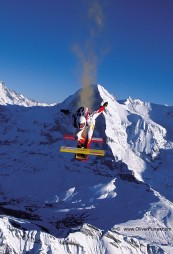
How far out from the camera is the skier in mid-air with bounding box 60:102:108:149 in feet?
275

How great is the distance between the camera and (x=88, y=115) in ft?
280

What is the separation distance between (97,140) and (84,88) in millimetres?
21737

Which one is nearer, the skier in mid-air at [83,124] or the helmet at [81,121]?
the helmet at [81,121]

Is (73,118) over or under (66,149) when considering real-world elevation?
over

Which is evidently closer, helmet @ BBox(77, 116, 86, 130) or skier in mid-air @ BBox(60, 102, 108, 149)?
helmet @ BBox(77, 116, 86, 130)

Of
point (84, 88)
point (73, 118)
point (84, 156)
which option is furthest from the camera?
point (84, 156)

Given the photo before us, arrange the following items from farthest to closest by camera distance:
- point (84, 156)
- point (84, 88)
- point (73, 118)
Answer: point (84, 156) → point (73, 118) → point (84, 88)

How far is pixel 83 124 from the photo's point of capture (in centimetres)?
8406

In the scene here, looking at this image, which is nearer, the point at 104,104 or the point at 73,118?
the point at 73,118

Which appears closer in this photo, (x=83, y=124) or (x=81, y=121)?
(x=81, y=121)

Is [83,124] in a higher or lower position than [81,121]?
lower

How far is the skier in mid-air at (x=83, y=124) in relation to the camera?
83688 mm

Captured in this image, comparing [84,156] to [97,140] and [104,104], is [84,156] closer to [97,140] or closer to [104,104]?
[97,140]

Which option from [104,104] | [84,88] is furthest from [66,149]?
[84,88]
